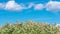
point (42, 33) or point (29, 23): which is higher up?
point (29, 23)

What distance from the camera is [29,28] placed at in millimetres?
14945

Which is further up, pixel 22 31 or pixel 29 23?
pixel 29 23

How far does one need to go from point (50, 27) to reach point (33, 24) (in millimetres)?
1132

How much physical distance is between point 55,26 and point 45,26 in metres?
Answer: 0.83

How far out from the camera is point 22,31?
1462 cm

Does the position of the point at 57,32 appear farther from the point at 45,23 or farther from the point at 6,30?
the point at 6,30

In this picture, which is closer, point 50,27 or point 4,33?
point 4,33

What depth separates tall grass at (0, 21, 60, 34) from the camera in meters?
14.7

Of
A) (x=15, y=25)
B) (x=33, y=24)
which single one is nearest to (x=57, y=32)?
(x=33, y=24)

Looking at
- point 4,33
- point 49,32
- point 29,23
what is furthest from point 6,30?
point 49,32

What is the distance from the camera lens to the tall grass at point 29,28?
14.7 meters

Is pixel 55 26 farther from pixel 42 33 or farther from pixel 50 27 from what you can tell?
pixel 42 33

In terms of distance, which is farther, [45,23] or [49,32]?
[45,23]

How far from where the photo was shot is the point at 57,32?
15.2 metres
